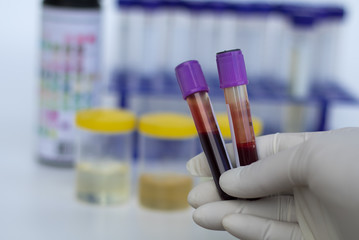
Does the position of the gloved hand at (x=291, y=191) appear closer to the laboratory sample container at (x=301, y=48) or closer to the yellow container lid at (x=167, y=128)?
the yellow container lid at (x=167, y=128)

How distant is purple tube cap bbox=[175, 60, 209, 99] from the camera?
913 millimetres

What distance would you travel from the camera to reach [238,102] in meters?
0.93

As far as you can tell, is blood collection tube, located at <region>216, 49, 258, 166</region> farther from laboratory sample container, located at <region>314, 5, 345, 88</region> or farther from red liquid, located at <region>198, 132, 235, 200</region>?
laboratory sample container, located at <region>314, 5, 345, 88</region>

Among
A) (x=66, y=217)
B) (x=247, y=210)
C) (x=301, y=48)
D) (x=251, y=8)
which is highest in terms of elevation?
(x=251, y=8)

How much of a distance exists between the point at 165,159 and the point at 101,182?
15 cm

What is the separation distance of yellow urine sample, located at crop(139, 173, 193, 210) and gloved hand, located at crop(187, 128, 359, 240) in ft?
1.09

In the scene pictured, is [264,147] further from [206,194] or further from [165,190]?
[165,190]

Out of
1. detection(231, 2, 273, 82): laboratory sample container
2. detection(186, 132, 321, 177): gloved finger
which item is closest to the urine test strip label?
detection(231, 2, 273, 82): laboratory sample container

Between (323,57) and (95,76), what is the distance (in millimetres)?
702

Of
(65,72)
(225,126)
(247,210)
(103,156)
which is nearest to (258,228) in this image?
(247,210)

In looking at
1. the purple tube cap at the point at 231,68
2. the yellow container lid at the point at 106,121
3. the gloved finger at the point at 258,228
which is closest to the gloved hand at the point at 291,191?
the gloved finger at the point at 258,228

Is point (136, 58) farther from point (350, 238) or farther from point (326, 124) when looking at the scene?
point (350, 238)

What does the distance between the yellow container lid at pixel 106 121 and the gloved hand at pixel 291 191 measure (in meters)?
0.35

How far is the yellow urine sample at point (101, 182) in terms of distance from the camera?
4.48 feet
